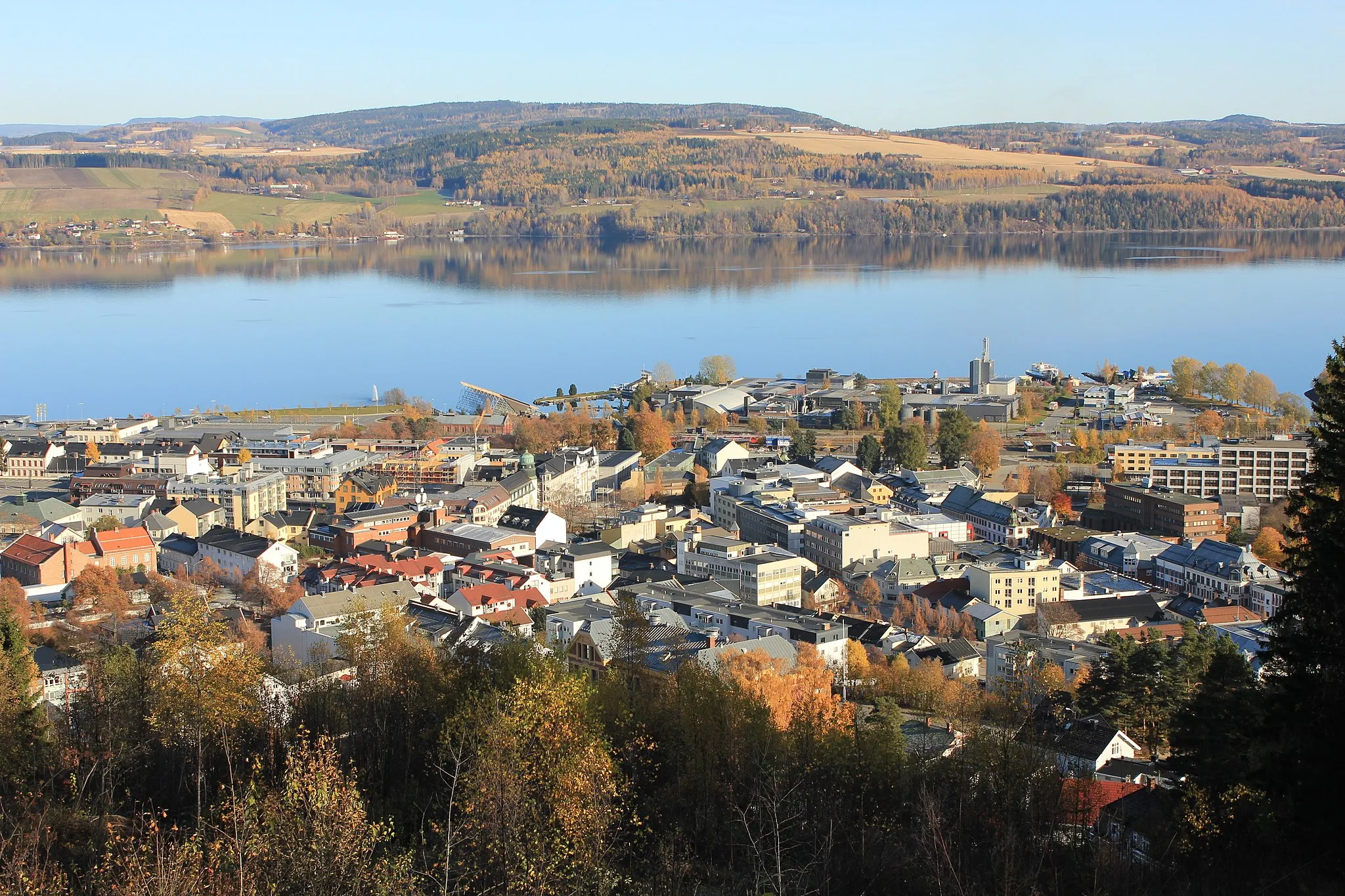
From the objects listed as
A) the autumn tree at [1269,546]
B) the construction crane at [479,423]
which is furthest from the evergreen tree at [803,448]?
the autumn tree at [1269,546]

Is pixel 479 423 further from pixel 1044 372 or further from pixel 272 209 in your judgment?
pixel 272 209

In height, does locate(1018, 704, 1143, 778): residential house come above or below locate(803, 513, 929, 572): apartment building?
above

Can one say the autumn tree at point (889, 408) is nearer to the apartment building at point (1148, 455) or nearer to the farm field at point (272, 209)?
the apartment building at point (1148, 455)

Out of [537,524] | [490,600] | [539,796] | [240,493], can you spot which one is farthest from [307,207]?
[539,796]

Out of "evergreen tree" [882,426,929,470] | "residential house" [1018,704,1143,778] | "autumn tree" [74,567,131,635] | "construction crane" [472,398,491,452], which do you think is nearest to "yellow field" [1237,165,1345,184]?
"construction crane" [472,398,491,452]

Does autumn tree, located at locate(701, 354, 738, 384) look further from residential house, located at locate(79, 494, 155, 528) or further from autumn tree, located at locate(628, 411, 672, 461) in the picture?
residential house, located at locate(79, 494, 155, 528)

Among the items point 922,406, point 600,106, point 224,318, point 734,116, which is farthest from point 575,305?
point 600,106

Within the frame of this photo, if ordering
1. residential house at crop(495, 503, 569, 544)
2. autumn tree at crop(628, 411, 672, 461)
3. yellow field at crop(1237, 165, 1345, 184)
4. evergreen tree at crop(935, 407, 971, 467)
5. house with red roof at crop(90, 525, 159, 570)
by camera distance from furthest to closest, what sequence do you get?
1. yellow field at crop(1237, 165, 1345, 184)
2. autumn tree at crop(628, 411, 672, 461)
3. evergreen tree at crop(935, 407, 971, 467)
4. residential house at crop(495, 503, 569, 544)
5. house with red roof at crop(90, 525, 159, 570)
